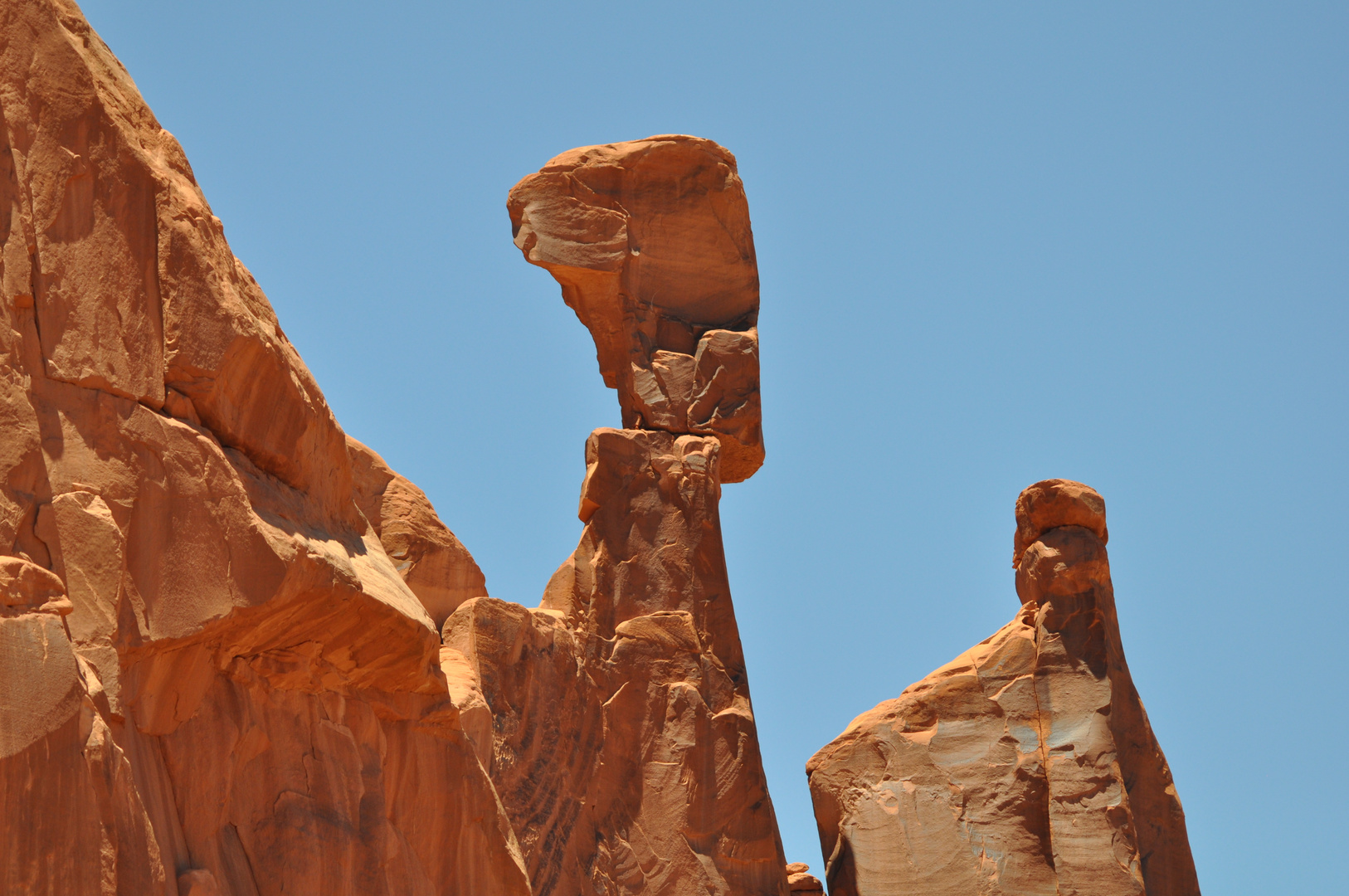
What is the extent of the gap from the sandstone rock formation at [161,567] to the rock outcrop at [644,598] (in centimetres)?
562

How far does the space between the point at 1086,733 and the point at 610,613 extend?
15.7 ft

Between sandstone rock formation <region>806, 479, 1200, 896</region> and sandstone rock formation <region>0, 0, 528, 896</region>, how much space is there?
10.1 meters

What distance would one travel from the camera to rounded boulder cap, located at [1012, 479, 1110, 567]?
1859cm

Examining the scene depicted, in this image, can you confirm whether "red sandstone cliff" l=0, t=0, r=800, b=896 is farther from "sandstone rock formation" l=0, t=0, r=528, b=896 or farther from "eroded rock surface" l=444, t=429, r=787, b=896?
"eroded rock surface" l=444, t=429, r=787, b=896

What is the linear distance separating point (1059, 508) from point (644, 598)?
14.3 ft

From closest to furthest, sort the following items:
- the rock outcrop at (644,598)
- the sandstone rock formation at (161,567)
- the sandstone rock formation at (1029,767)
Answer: the sandstone rock formation at (161,567) → the rock outcrop at (644,598) → the sandstone rock formation at (1029,767)

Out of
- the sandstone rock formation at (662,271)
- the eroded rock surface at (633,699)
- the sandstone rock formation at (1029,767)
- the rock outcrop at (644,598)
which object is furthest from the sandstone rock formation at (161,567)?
the sandstone rock formation at (662,271)

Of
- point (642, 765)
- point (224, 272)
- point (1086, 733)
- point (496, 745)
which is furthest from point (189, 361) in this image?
point (1086, 733)

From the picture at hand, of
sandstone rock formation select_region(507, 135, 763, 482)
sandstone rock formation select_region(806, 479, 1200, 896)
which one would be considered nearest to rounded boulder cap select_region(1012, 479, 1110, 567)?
sandstone rock formation select_region(806, 479, 1200, 896)

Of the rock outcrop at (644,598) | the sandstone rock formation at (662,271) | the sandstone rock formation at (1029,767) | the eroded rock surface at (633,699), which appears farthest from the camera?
the sandstone rock formation at (662,271)

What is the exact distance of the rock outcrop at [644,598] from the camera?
15594 mm

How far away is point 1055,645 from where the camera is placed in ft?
60.7

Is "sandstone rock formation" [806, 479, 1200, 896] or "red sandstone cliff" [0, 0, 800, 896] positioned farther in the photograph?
"sandstone rock formation" [806, 479, 1200, 896]

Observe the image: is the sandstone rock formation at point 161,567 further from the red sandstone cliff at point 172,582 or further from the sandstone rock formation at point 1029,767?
the sandstone rock formation at point 1029,767
